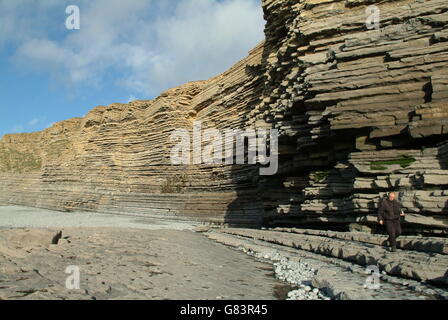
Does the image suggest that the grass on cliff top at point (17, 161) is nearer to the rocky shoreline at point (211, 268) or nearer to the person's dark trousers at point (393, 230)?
the rocky shoreline at point (211, 268)

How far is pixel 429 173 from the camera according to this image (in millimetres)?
8555

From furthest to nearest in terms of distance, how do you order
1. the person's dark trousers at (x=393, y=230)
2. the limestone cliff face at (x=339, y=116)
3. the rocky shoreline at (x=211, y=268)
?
the limestone cliff face at (x=339, y=116)
the person's dark trousers at (x=393, y=230)
the rocky shoreline at (x=211, y=268)

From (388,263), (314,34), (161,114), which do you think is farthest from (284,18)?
(161,114)

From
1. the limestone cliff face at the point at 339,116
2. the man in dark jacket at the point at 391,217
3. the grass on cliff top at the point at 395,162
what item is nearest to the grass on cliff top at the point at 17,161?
the limestone cliff face at the point at 339,116

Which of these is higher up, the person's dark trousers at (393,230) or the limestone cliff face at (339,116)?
the limestone cliff face at (339,116)

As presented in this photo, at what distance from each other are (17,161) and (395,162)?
64872 millimetres

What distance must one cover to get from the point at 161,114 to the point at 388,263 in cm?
2685

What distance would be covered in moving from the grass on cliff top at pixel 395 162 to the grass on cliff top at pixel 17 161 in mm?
59158

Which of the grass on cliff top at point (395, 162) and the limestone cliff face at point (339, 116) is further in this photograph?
the grass on cliff top at point (395, 162)

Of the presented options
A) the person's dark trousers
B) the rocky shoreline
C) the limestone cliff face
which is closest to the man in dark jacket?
the person's dark trousers

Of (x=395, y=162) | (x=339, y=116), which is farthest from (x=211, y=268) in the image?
(x=339, y=116)

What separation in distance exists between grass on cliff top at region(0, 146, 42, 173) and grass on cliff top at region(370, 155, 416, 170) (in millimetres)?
59158

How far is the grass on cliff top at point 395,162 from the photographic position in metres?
9.50

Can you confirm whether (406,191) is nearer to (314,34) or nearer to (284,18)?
(314,34)
